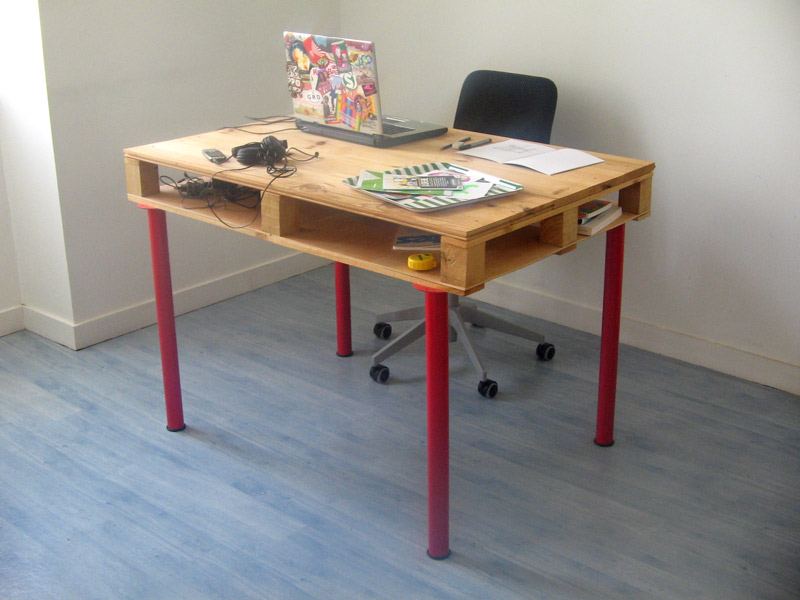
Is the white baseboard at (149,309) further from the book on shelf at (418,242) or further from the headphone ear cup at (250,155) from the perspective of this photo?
the book on shelf at (418,242)

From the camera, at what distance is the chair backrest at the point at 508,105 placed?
2979mm

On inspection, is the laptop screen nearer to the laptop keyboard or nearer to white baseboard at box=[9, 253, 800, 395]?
the laptop keyboard

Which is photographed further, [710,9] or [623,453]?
[710,9]

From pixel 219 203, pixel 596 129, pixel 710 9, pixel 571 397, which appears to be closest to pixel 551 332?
pixel 571 397

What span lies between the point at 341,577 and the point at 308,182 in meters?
0.96

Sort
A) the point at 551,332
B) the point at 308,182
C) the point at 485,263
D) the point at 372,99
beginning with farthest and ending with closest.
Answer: the point at 551,332 → the point at 372,99 → the point at 308,182 → the point at 485,263

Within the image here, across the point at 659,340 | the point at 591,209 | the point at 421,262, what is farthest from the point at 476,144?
the point at 659,340

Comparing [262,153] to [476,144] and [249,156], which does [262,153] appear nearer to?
[249,156]

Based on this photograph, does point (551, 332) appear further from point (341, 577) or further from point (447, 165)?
point (341, 577)

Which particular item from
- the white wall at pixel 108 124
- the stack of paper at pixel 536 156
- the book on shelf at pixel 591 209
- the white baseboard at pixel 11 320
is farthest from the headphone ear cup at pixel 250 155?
the white baseboard at pixel 11 320

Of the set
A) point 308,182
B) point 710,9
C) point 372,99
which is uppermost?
point 710,9

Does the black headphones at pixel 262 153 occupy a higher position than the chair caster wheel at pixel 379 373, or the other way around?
the black headphones at pixel 262 153

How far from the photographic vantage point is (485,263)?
6.54ft

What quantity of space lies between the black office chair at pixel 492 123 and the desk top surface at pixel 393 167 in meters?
0.37
